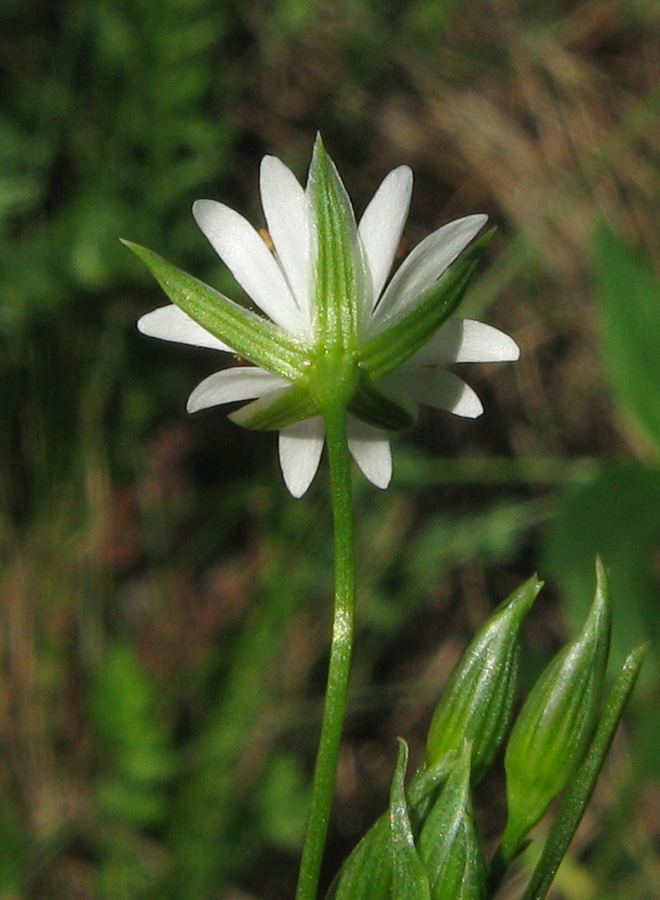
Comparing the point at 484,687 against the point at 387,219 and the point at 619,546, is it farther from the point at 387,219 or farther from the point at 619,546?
the point at 619,546

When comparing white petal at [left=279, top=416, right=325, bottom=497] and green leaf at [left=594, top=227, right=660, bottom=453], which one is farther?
green leaf at [left=594, top=227, right=660, bottom=453]

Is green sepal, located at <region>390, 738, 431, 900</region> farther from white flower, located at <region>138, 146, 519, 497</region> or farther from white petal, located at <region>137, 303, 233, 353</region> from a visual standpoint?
white petal, located at <region>137, 303, 233, 353</region>

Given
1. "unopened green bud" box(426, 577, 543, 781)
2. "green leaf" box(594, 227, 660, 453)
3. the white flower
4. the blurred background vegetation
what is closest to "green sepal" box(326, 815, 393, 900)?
"unopened green bud" box(426, 577, 543, 781)

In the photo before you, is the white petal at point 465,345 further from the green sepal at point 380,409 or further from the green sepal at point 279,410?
the green sepal at point 279,410

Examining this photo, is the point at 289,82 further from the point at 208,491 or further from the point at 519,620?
the point at 519,620

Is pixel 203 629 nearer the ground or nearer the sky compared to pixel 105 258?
nearer the ground

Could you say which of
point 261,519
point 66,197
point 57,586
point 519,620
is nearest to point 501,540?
point 261,519

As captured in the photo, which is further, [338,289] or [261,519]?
[261,519]
